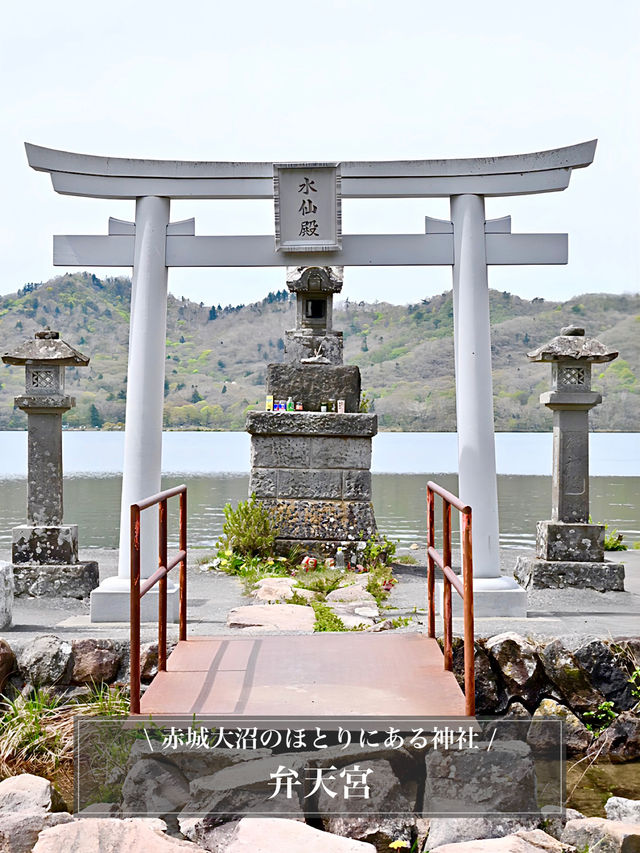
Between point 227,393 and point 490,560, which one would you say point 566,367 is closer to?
point 490,560

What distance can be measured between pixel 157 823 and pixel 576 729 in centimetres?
262

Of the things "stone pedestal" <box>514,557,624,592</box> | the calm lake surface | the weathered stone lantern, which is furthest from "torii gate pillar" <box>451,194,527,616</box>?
the calm lake surface

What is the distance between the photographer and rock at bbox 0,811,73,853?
4020 mm

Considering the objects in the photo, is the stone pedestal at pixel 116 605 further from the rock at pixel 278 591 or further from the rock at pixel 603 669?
the rock at pixel 603 669

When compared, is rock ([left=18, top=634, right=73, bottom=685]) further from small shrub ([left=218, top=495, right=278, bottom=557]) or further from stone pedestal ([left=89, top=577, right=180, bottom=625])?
small shrub ([left=218, top=495, right=278, bottom=557])

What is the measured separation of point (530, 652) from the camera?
5355 mm

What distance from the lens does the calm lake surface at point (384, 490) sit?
14.5 m

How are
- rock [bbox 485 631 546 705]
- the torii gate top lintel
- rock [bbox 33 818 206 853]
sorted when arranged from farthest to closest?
1. the torii gate top lintel
2. rock [bbox 485 631 546 705]
3. rock [bbox 33 818 206 853]

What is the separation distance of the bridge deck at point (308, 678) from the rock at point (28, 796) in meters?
0.65

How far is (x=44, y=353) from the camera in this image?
315 inches

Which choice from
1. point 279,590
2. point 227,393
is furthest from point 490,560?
point 227,393

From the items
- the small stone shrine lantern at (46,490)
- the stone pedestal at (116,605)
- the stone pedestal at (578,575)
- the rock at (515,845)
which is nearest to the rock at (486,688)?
the rock at (515,845)

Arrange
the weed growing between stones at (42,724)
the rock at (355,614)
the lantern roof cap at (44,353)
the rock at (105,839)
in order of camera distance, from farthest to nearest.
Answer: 1. the lantern roof cap at (44,353)
2. the rock at (355,614)
3. the weed growing between stones at (42,724)
4. the rock at (105,839)

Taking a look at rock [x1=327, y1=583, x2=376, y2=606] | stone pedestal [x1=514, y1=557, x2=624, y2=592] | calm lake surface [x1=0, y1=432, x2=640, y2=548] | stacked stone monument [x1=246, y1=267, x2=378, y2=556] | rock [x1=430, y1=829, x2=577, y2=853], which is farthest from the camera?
calm lake surface [x1=0, y1=432, x2=640, y2=548]
